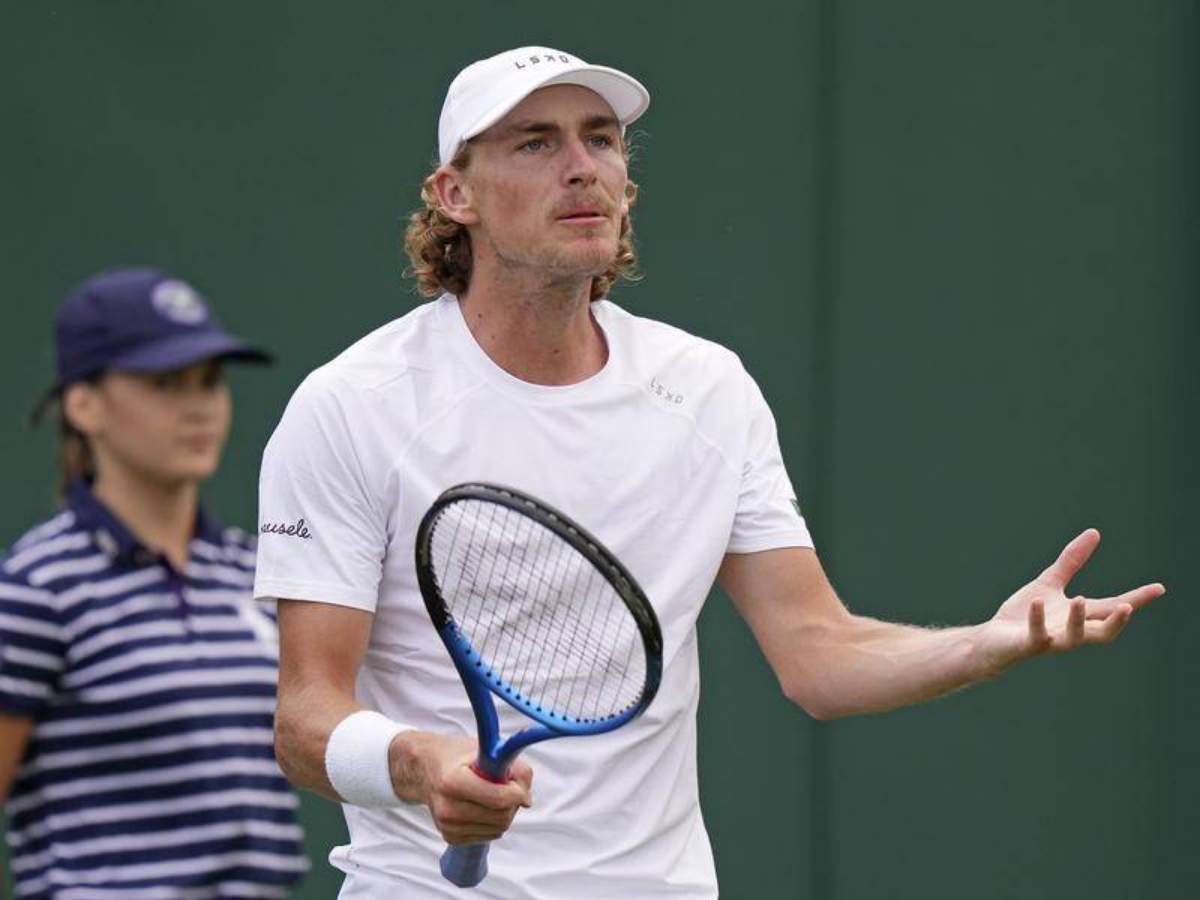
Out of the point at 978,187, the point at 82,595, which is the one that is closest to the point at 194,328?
the point at 82,595

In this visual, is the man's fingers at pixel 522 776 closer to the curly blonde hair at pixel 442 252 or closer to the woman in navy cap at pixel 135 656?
the woman in navy cap at pixel 135 656

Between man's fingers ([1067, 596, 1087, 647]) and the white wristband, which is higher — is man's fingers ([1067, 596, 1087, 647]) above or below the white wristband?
above

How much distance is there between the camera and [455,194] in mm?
4332

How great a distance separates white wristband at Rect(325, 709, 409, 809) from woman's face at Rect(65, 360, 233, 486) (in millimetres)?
468

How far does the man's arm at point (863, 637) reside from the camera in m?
3.92

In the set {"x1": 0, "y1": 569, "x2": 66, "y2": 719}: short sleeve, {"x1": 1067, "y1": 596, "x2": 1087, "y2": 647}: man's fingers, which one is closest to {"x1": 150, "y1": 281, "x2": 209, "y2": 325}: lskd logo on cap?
{"x1": 0, "y1": 569, "x2": 66, "y2": 719}: short sleeve

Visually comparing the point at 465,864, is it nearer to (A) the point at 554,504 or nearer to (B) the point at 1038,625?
(A) the point at 554,504

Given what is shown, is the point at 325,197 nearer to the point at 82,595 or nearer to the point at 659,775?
the point at 659,775

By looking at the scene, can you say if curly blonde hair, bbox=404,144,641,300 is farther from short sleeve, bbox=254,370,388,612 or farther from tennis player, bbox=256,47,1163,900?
short sleeve, bbox=254,370,388,612

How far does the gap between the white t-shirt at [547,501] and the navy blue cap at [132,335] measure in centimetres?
57

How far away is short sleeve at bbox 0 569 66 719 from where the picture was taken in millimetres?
3273

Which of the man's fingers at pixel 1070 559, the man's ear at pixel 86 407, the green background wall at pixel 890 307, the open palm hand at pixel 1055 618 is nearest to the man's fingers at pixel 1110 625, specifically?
the open palm hand at pixel 1055 618

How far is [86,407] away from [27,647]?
0.29m

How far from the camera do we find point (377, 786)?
3.64 metres
